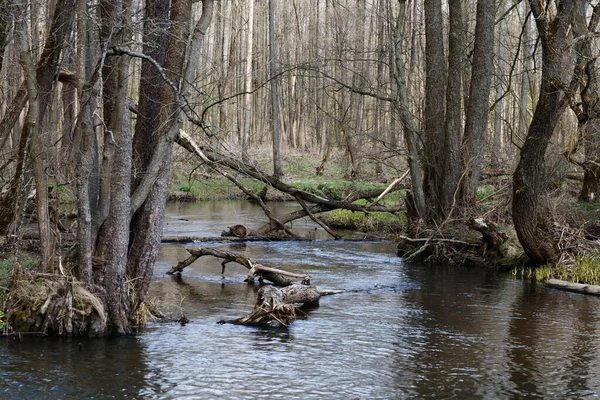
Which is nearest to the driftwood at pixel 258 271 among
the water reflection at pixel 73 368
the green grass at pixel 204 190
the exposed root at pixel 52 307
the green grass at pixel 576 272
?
the water reflection at pixel 73 368

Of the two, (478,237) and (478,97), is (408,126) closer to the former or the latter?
(478,97)

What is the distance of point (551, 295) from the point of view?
45.5ft

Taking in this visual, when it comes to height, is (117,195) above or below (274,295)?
above

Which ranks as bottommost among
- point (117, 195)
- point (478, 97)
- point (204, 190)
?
point (117, 195)

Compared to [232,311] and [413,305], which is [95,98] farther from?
[413,305]

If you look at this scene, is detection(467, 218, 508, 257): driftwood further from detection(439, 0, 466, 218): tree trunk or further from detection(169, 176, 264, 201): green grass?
detection(169, 176, 264, 201): green grass

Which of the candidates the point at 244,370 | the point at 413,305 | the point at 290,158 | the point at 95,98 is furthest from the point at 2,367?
the point at 290,158

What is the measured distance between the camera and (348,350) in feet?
32.5

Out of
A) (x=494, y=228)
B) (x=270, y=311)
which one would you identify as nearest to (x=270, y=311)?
(x=270, y=311)

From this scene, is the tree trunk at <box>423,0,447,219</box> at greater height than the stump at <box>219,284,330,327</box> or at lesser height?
greater

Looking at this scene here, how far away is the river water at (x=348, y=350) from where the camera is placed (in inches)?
325

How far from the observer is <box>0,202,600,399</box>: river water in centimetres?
825

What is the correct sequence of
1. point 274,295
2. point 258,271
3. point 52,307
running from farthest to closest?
point 258,271 < point 274,295 < point 52,307

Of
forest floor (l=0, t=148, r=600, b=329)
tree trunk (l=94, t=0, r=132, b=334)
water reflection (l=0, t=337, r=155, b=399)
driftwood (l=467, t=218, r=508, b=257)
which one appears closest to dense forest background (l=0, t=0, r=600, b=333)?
tree trunk (l=94, t=0, r=132, b=334)
